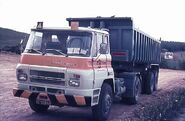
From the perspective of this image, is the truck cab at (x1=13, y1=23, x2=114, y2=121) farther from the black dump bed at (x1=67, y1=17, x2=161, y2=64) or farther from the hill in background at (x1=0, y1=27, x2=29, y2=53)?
the hill in background at (x1=0, y1=27, x2=29, y2=53)

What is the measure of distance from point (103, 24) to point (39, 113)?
12.4ft

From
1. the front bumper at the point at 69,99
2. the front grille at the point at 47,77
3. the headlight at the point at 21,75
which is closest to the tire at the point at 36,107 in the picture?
the headlight at the point at 21,75

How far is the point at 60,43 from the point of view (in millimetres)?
9500

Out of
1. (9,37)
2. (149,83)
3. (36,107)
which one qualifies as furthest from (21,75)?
(9,37)

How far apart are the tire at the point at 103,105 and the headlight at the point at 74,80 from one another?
103cm

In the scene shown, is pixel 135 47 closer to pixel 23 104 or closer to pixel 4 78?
pixel 23 104

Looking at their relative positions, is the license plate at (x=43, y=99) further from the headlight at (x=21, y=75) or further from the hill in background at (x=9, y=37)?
the hill in background at (x=9, y=37)

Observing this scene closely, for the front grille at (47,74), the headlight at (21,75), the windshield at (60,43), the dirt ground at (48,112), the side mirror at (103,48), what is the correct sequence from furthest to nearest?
the dirt ground at (48,112), the side mirror at (103,48), the headlight at (21,75), the windshield at (60,43), the front grille at (47,74)

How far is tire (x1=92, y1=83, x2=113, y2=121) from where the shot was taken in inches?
381

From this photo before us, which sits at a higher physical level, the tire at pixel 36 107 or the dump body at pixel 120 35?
the dump body at pixel 120 35

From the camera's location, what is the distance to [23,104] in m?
12.0

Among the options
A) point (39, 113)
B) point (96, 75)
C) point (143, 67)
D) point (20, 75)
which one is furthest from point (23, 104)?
point (143, 67)

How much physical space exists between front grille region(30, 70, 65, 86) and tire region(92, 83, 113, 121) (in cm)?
123

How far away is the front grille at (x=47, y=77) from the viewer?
910cm
